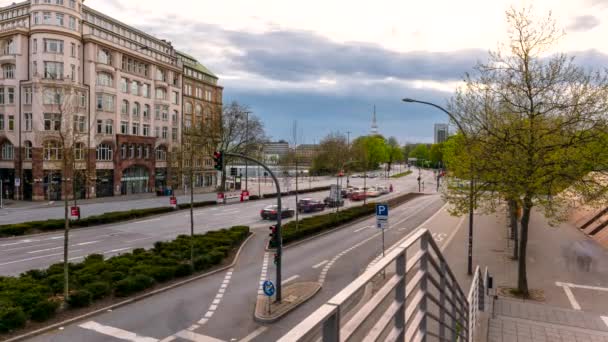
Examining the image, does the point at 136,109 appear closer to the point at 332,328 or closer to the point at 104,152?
the point at 104,152

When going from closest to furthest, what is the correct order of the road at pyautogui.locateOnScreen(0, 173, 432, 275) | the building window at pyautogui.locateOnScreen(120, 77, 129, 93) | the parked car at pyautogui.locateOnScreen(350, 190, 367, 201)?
the road at pyautogui.locateOnScreen(0, 173, 432, 275) < the parked car at pyautogui.locateOnScreen(350, 190, 367, 201) < the building window at pyautogui.locateOnScreen(120, 77, 129, 93)

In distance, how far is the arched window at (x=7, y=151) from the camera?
47.5 m

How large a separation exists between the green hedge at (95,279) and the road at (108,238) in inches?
128

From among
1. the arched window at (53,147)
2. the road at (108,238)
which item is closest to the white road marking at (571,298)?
the arched window at (53,147)

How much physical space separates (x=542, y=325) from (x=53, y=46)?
50989 millimetres

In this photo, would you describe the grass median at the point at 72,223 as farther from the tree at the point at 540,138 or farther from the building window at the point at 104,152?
the tree at the point at 540,138

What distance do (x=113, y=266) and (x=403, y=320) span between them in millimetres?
17143

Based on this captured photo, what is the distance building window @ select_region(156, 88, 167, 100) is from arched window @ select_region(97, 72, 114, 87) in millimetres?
9579

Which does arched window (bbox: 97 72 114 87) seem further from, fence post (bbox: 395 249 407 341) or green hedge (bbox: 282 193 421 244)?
fence post (bbox: 395 249 407 341)

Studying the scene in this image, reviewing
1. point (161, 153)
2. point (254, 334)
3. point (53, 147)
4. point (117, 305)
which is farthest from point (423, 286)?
point (161, 153)

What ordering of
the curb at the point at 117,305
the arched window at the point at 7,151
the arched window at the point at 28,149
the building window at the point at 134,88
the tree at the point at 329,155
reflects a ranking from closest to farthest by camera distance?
1. the curb at the point at 117,305
2. the arched window at the point at 28,149
3. the arched window at the point at 7,151
4. the building window at the point at 134,88
5. the tree at the point at 329,155

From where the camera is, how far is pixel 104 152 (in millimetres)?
52188

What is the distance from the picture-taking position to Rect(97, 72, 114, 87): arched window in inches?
2012

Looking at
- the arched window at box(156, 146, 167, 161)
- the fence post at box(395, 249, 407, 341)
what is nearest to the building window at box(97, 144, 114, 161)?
the arched window at box(156, 146, 167, 161)
